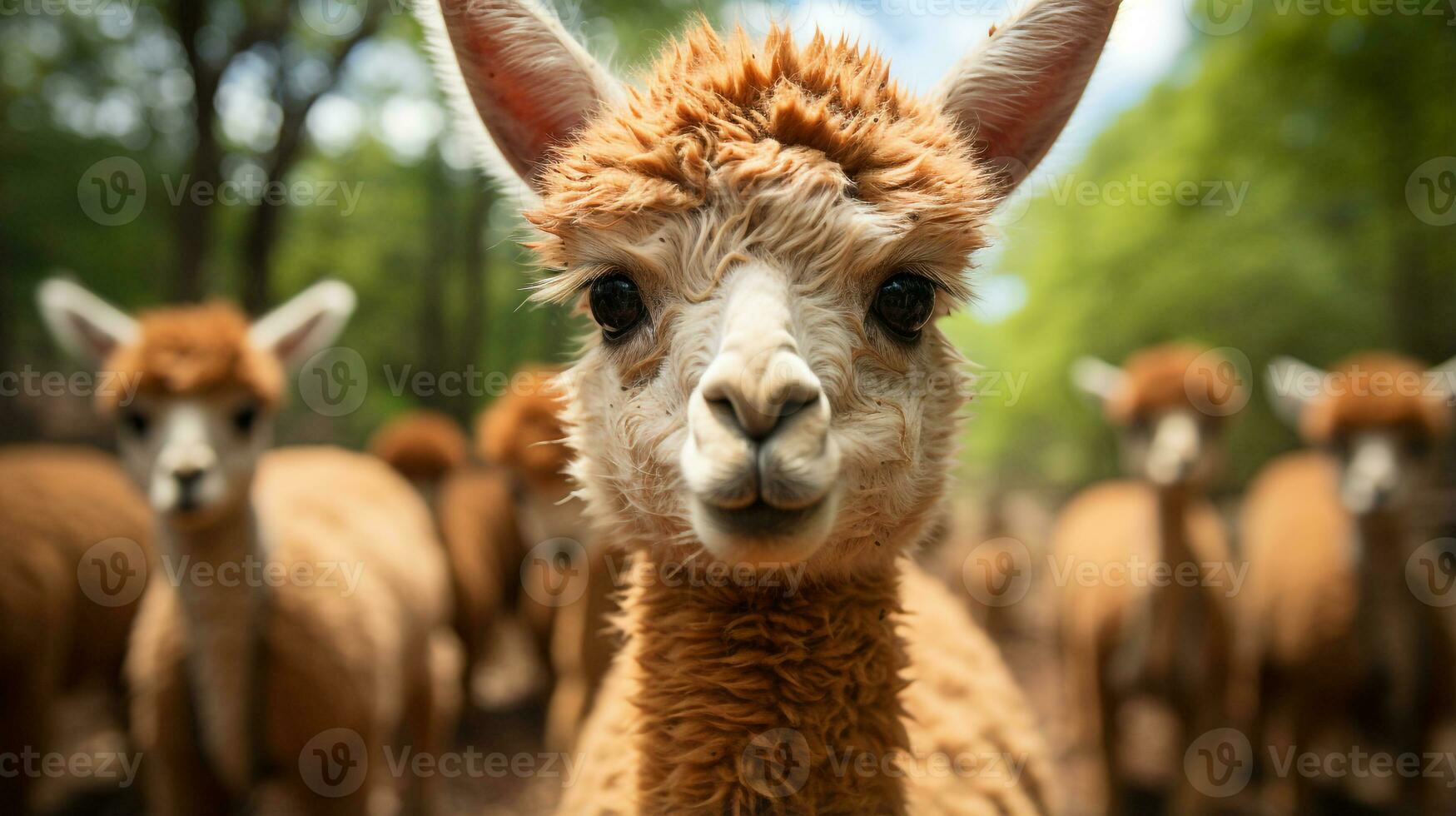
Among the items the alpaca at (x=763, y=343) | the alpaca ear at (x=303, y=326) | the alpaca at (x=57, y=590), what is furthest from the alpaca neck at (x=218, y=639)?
the alpaca at (x=763, y=343)

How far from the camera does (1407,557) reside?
4.13 m

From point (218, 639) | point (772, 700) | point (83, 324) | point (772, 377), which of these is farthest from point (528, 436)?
point (772, 377)

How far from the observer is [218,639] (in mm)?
3031

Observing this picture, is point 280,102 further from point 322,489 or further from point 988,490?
point 988,490

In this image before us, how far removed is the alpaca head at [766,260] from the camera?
122 centimetres

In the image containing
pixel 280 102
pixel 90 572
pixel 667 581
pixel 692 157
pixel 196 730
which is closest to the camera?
pixel 692 157

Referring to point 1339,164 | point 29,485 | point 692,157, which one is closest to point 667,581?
point 692,157

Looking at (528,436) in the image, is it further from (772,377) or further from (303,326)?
(772,377)

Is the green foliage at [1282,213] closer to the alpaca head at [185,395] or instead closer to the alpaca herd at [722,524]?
the alpaca herd at [722,524]

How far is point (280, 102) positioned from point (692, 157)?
7.28 meters

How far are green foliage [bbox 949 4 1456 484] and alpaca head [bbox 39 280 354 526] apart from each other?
5.09 metres

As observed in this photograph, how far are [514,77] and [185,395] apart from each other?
245cm

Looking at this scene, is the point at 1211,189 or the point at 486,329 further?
the point at 486,329

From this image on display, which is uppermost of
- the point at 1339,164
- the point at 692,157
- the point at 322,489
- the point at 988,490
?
the point at 1339,164
